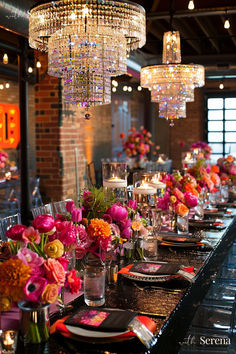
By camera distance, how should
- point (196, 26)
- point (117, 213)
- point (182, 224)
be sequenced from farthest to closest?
point (196, 26) → point (182, 224) → point (117, 213)

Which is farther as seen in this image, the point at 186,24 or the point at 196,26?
the point at 196,26

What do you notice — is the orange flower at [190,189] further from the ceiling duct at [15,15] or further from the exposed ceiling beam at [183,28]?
the exposed ceiling beam at [183,28]

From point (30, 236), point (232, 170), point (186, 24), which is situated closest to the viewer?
point (30, 236)

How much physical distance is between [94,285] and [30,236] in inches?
12.4

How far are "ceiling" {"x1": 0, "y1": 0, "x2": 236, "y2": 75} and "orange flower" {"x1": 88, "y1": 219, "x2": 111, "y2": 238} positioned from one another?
2482mm

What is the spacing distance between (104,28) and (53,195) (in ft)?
12.9

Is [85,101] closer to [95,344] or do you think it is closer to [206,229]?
[206,229]

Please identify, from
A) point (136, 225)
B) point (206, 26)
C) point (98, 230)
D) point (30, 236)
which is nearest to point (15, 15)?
point (136, 225)

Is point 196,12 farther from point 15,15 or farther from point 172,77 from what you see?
point 15,15

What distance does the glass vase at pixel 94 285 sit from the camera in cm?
177

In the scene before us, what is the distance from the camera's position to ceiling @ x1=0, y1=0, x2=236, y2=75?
162 inches

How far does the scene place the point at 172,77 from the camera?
152 inches

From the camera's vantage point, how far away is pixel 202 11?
6.02 meters

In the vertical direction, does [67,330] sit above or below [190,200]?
below
